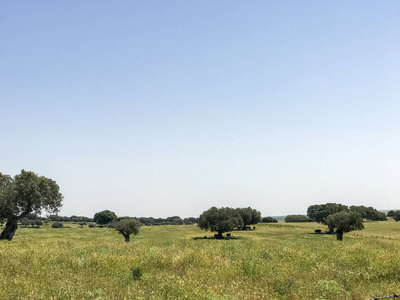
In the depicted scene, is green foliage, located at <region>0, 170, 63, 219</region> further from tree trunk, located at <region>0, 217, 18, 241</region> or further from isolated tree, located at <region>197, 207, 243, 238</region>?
isolated tree, located at <region>197, 207, 243, 238</region>

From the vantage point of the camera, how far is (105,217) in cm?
18438

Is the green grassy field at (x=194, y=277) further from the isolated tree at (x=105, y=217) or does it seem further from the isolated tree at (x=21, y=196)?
the isolated tree at (x=105, y=217)

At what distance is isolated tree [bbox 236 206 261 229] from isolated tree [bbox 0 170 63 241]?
7872 cm

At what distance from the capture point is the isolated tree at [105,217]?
184250 mm

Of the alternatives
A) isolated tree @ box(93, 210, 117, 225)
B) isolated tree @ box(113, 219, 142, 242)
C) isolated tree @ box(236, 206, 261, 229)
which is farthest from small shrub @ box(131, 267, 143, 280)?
isolated tree @ box(93, 210, 117, 225)

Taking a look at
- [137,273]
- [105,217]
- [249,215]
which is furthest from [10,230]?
[105,217]

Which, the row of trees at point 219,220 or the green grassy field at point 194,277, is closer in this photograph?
the green grassy field at point 194,277

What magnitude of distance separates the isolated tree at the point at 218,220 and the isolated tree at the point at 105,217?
389 feet

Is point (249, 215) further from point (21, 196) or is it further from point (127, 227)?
point (21, 196)

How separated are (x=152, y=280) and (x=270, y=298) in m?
5.45

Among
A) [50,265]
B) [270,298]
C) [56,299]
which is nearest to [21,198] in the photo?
[50,265]

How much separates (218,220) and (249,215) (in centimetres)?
3779

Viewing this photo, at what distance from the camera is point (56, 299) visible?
9.58 meters

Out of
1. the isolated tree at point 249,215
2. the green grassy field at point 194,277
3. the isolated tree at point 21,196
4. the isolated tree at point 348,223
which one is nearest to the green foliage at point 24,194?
the isolated tree at point 21,196
